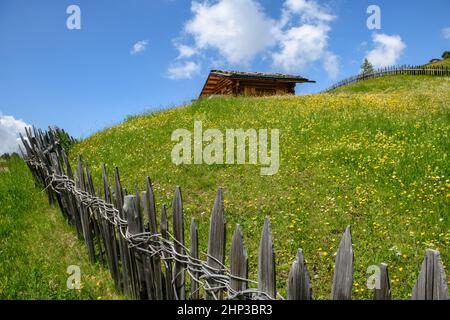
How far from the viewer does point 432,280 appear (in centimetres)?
204

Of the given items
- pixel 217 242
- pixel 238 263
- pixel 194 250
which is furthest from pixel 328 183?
pixel 238 263

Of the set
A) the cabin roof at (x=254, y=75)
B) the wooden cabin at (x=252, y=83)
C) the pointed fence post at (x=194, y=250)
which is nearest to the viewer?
the pointed fence post at (x=194, y=250)

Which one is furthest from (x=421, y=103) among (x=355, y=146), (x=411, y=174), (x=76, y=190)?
(x=76, y=190)

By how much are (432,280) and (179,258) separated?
8.45 ft

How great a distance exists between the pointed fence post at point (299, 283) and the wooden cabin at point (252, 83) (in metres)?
27.8

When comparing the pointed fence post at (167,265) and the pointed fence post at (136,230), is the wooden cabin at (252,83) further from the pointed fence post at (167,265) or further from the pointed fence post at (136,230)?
the pointed fence post at (167,265)

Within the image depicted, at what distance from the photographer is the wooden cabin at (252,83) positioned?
30391mm

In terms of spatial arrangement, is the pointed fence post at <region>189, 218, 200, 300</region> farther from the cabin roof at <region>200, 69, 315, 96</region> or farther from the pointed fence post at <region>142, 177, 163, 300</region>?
the cabin roof at <region>200, 69, 315, 96</region>

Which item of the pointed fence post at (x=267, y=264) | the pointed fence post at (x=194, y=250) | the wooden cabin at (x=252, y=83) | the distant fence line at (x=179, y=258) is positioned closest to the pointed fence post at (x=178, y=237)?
the distant fence line at (x=179, y=258)

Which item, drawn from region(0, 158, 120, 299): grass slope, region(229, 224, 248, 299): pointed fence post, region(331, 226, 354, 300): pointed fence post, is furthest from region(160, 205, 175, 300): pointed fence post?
region(331, 226, 354, 300): pointed fence post

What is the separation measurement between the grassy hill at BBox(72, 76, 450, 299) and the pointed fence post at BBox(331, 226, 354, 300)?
330 centimetres

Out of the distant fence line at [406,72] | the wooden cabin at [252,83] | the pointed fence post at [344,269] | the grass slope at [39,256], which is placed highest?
the distant fence line at [406,72]

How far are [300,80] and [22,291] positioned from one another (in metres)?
31.6

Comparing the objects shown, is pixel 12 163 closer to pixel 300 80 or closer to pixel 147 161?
pixel 147 161
